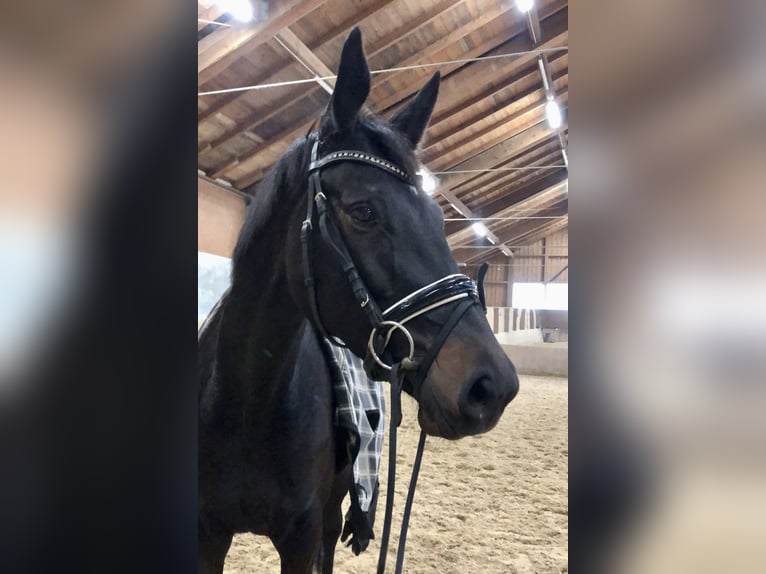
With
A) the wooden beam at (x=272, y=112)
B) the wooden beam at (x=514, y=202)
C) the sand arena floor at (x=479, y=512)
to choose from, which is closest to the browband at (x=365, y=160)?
the wooden beam at (x=514, y=202)

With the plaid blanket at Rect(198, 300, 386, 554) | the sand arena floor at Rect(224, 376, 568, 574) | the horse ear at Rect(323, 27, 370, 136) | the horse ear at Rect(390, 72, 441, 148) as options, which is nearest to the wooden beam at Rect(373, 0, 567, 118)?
the horse ear at Rect(390, 72, 441, 148)

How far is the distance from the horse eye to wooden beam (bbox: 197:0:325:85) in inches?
22.6

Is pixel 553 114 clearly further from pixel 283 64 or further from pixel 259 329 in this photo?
pixel 283 64

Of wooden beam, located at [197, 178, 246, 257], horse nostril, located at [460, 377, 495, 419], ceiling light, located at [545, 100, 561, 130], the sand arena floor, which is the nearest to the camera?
horse nostril, located at [460, 377, 495, 419]

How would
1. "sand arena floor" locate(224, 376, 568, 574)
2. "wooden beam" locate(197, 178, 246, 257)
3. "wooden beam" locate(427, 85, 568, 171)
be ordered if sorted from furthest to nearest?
"sand arena floor" locate(224, 376, 568, 574) → "wooden beam" locate(427, 85, 568, 171) → "wooden beam" locate(197, 178, 246, 257)

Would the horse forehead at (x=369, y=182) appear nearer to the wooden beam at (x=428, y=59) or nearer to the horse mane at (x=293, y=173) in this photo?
the horse mane at (x=293, y=173)

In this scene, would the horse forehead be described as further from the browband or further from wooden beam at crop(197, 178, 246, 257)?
wooden beam at crop(197, 178, 246, 257)

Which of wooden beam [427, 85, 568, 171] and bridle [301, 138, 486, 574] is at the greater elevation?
wooden beam [427, 85, 568, 171]

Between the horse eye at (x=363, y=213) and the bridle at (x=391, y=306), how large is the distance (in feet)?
0.13

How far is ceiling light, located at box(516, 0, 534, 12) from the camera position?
829 mm
